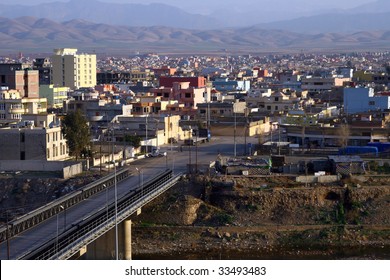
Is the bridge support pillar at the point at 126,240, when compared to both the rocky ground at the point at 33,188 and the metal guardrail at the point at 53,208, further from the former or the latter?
the rocky ground at the point at 33,188

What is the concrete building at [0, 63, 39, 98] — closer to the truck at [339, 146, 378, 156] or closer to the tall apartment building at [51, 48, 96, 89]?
the tall apartment building at [51, 48, 96, 89]

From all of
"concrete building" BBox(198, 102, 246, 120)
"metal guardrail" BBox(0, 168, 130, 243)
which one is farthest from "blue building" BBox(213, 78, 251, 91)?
"metal guardrail" BBox(0, 168, 130, 243)

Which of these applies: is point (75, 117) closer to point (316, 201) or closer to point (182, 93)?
point (316, 201)

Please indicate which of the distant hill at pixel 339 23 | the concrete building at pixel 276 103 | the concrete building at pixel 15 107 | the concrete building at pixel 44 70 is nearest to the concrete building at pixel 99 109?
the concrete building at pixel 15 107

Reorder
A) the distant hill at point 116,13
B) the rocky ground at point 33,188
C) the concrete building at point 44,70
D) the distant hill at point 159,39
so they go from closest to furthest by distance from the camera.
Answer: the rocky ground at point 33,188, the concrete building at point 44,70, the distant hill at point 159,39, the distant hill at point 116,13

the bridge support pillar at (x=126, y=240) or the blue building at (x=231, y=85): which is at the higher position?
the blue building at (x=231, y=85)

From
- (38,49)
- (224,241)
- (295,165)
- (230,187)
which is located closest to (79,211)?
(224,241)

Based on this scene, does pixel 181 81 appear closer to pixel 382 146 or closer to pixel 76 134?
pixel 382 146
